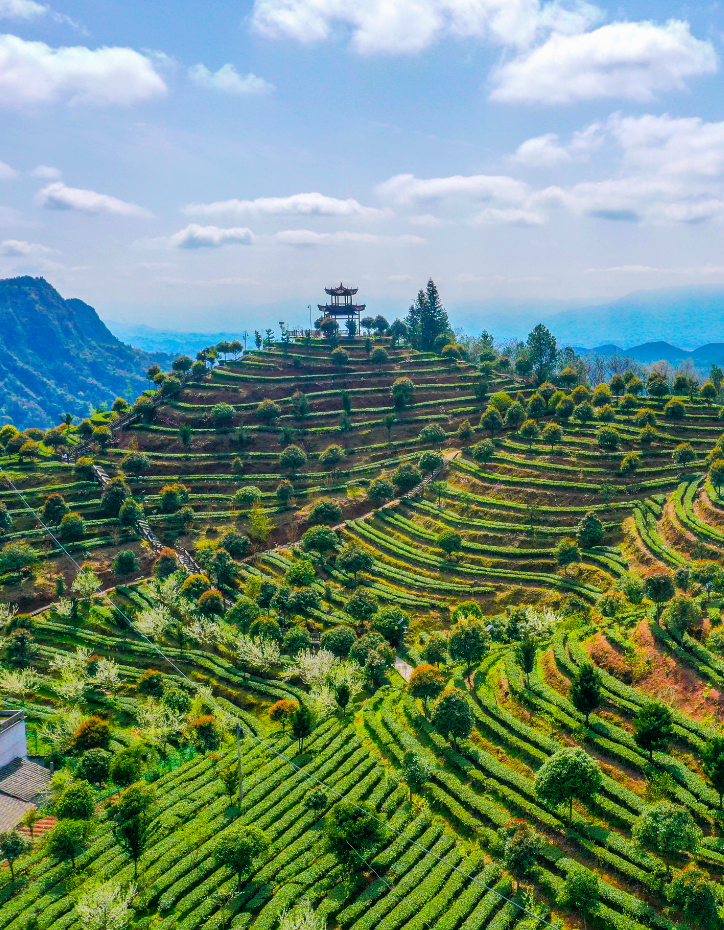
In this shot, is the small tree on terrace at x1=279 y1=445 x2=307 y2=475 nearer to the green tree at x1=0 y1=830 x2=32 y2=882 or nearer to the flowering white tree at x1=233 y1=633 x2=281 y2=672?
the flowering white tree at x1=233 y1=633 x2=281 y2=672

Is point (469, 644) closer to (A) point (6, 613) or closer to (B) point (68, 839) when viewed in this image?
(B) point (68, 839)

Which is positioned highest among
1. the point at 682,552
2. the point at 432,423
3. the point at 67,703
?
the point at 432,423

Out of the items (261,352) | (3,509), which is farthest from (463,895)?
(261,352)

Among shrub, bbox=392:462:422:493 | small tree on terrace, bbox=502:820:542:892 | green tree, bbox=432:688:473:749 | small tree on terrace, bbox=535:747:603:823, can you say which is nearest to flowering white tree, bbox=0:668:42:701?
green tree, bbox=432:688:473:749

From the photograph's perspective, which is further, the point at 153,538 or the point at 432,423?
the point at 432,423

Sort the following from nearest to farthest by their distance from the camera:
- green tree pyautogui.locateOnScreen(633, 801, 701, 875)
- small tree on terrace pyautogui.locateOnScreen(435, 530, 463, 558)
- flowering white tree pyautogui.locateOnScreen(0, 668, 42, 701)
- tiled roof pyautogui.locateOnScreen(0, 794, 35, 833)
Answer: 1. green tree pyautogui.locateOnScreen(633, 801, 701, 875)
2. tiled roof pyautogui.locateOnScreen(0, 794, 35, 833)
3. flowering white tree pyautogui.locateOnScreen(0, 668, 42, 701)
4. small tree on terrace pyautogui.locateOnScreen(435, 530, 463, 558)

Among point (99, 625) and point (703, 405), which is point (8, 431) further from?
point (703, 405)
